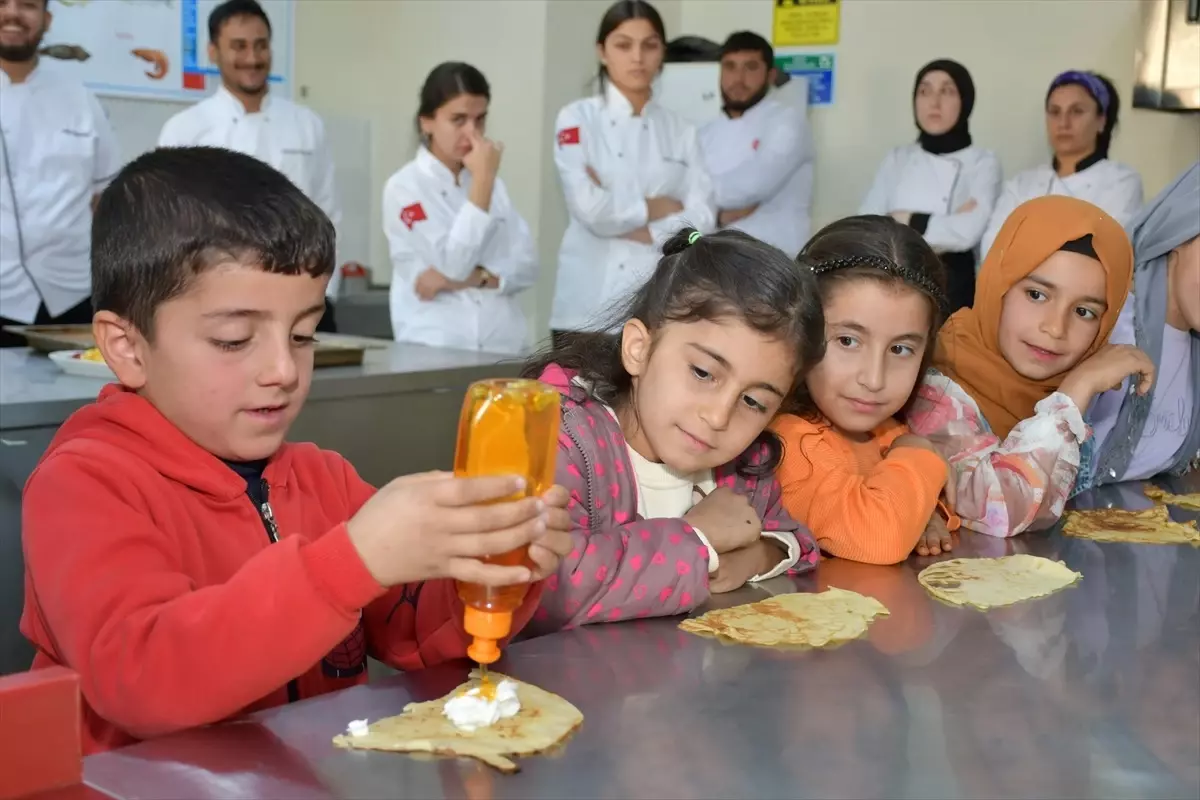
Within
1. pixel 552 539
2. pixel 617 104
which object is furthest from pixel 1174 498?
pixel 617 104

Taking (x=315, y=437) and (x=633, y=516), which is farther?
(x=315, y=437)

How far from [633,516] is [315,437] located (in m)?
1.21

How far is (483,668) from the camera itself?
0.95 m

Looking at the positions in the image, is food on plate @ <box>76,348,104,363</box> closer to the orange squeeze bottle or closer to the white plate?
the white plate

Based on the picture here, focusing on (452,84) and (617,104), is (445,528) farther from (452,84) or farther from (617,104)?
(617,104)

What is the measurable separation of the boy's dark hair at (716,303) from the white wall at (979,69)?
4191 mm

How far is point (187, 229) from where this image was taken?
106 centimetres

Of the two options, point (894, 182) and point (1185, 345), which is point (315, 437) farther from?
point (894, 182)

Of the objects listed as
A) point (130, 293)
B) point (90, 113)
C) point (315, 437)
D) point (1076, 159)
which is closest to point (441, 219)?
point (90, 113)

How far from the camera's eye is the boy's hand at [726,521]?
4.42ft

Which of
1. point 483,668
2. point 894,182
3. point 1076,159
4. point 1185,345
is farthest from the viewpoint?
point 894,182

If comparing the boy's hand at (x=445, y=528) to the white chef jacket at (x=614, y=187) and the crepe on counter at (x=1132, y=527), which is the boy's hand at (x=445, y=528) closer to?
the crepe on counter at (x=1132, y=527)

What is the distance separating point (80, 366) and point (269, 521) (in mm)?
1397

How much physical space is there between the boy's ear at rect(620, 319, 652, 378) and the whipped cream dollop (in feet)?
1.90
